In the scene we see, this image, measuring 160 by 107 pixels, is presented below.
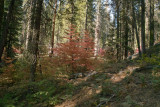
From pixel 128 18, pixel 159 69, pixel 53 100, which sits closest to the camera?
pixel 53 100

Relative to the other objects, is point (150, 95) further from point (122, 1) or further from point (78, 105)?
point (122, 1)

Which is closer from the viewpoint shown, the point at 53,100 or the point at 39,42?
the point at 53,100

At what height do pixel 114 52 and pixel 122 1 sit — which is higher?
pixel 122 1

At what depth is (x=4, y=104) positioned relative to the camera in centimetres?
450

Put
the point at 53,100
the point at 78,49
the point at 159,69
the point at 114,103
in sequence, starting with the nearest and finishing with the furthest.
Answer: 1. the point at 114,103
2. the point at 53,100
3. the point at 159,69
4. the point at 78,49

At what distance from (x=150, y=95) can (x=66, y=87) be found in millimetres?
4196

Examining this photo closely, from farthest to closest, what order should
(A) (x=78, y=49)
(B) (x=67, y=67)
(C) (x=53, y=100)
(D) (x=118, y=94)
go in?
(B) (x=67, y=67) < (A) (x=78, y=49) < (C) (x=53, y=100) < (D) (x=118, y=94)

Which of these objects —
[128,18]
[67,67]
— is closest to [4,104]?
[67,67]

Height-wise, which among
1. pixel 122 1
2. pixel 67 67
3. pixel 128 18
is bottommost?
pixel 67 67

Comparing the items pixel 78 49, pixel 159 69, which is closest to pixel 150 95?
pixel 159 69

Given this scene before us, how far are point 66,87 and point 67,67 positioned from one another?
163cm

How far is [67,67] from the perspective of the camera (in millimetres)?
7742

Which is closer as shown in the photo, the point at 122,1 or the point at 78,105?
the point at 78,105

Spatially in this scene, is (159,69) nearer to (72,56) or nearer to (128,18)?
(72,56)
